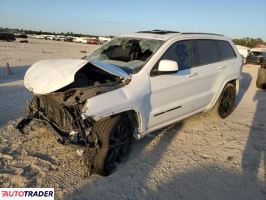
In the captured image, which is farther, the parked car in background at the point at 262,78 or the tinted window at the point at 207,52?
the parked car in background at the point at 262,78

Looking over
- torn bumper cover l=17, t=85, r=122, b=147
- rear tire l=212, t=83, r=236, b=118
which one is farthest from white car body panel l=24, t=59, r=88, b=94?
rear tire l=212, t=83, r=236, b=118

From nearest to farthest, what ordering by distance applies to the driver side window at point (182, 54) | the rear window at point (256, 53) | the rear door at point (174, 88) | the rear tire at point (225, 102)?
1. the rear door at point (174, 88)
2. the driver side window at point (182, 54)
3. the rear tire at point (225, 102)
4. the rear window at point (256, 53)

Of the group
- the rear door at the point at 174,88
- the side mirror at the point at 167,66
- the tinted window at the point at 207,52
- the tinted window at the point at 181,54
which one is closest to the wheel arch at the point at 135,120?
the rear door at the point at 174,88

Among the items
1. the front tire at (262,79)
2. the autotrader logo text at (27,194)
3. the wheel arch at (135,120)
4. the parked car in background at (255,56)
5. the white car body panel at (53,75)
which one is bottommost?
the parked car in background at (255,56)

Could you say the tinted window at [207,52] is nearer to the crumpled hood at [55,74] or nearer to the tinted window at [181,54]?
the tinted window at [181,54]

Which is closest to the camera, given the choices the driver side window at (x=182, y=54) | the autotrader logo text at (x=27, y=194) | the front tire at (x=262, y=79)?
the autotrader logo text at (x=27, y=194)

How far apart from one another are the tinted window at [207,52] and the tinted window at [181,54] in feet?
1.08

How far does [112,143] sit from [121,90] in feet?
2.41

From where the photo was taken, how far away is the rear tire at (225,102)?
770 cm

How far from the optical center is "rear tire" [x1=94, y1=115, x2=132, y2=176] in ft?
15.0

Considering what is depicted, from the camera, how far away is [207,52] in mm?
6844

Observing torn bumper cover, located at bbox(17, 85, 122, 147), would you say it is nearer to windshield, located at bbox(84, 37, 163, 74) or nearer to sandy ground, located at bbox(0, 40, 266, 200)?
sandy ground, located at bbox(0, 40, 266, 200)

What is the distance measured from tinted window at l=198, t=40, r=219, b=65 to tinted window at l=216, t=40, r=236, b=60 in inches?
9.7

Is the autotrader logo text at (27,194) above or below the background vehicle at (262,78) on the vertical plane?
above
